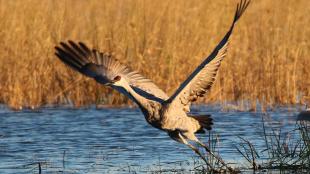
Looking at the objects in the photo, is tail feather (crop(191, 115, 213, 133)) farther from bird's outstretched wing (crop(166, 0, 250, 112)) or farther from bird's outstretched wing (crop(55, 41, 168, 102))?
bird's outstretched wing (crop(55, 41, 168, 102))

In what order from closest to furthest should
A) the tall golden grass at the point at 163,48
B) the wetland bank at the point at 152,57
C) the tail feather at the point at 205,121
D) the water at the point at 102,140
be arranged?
the tail feather at the point at 205,121, the water at the point at 102,140, the wetland bank at the point at 152,57, the tall golden grass at the point at 163,48

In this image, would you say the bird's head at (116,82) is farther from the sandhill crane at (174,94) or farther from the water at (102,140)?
the water at (102,140)

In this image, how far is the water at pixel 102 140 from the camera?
8.97 meters

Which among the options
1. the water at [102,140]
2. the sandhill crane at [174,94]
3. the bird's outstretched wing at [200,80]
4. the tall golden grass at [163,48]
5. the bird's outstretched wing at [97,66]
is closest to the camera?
the bird's outstretched wing at [200,80]

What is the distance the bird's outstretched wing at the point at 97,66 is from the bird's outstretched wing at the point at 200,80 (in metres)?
0.40

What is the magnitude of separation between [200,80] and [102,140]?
2.81 metres

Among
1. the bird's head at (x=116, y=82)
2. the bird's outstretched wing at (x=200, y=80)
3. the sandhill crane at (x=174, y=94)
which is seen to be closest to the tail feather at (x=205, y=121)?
the sandhill crane at (x=174, y=94)

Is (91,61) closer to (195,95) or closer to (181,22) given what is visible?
(195,95)

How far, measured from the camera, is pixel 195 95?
8859 mm

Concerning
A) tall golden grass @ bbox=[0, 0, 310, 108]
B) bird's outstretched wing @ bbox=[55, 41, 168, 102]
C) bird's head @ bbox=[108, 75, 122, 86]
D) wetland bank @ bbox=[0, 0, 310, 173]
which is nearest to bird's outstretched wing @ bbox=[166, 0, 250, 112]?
bird's outstretched wing @ bbox=[55, 41, 168, 102]

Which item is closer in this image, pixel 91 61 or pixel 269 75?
pixel 91 61

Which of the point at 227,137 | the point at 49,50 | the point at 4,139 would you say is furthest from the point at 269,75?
the point at 4,139

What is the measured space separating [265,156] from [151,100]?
155cm

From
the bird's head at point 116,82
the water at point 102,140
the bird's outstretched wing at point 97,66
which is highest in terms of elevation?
the bird's outstretched wing at point 97,66
